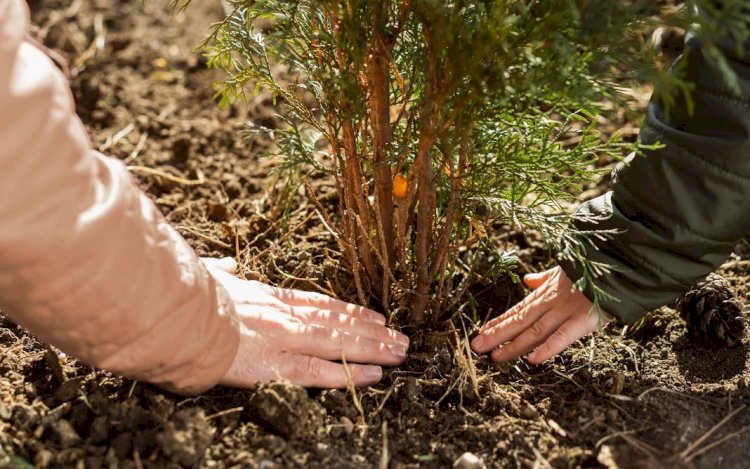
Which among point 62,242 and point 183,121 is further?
point 183,121

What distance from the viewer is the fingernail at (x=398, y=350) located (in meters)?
2.14

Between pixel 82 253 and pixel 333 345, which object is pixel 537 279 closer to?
pixel 333 345

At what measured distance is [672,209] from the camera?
189cm

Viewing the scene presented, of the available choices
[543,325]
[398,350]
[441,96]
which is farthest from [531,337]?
[441,96]

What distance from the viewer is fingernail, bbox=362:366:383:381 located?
6.79 feet

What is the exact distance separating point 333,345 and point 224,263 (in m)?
0.54

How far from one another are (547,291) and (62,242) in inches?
52.0

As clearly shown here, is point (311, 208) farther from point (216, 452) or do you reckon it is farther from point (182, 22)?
point (182, 22)

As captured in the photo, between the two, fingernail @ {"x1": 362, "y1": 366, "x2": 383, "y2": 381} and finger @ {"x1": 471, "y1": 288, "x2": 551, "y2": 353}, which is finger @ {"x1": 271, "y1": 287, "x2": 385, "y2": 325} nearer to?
fingernail @ {"x1": 362, "y1": 366, "x2": 383, "y2": 381}

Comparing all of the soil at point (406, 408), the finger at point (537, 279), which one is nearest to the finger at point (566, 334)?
the soil at point (406, 408)

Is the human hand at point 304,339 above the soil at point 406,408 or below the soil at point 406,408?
above

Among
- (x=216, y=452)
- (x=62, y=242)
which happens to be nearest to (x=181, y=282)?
(x=62, y=242)

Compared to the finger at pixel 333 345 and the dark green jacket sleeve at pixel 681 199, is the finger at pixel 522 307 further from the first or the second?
the finger at pixel 333 345

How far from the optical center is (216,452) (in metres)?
1.83
